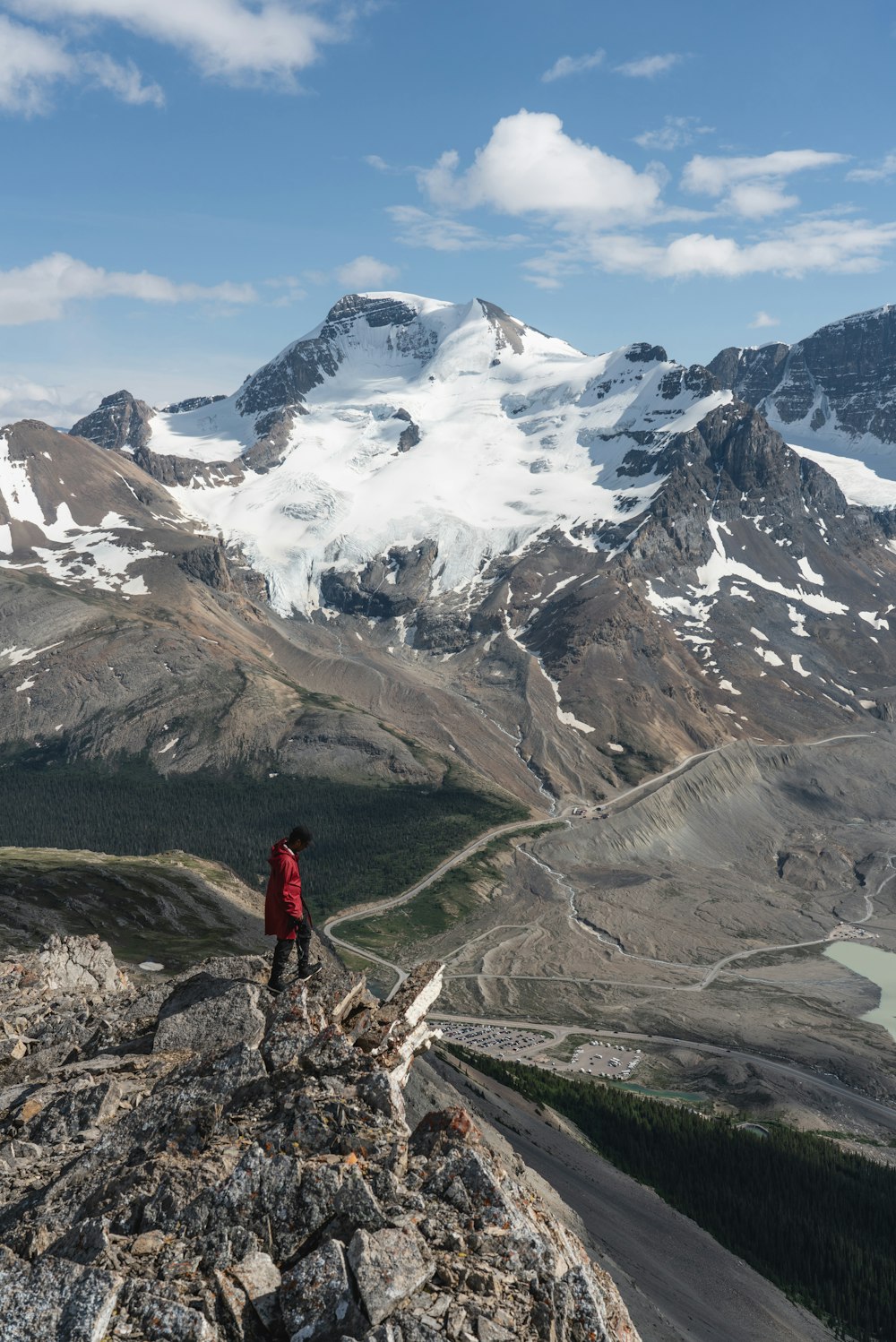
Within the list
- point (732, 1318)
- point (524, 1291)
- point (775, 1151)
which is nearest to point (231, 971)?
point (524, 1291)

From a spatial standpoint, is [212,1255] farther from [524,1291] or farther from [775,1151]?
[775,1151]

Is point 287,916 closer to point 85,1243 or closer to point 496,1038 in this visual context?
point 85,1243

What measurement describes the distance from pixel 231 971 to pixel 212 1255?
958 cm

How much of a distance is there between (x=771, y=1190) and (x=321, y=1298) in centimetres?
10321

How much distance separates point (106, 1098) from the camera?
21750 millimetres

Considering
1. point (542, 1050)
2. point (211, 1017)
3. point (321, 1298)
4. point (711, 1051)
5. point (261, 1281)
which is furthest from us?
point (711, 1051)

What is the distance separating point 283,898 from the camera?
23781mm

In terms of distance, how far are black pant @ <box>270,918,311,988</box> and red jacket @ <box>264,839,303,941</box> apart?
14cm

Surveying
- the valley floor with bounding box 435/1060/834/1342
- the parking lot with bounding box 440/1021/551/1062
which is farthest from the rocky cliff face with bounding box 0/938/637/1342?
the parking lot with bounding box 440/1021/551/1062

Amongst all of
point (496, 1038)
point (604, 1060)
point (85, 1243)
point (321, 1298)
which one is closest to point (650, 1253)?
point (321, 1298)

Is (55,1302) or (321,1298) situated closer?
(55,1302)

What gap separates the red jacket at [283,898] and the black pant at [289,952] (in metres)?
0.14

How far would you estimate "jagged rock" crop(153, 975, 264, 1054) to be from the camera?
22.9m

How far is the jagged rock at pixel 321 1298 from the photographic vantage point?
48.8ft
